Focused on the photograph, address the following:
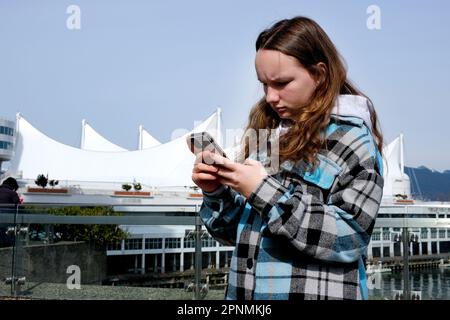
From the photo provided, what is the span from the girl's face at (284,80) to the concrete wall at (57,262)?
1.88 meters

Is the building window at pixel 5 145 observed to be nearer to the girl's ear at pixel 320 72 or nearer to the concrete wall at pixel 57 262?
the concrete wall at pixel 57 262

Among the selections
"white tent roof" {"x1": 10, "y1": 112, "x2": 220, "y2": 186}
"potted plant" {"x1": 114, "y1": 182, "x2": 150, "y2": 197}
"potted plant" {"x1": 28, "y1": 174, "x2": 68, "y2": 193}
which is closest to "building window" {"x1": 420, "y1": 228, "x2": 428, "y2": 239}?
"potted plant" {"x1": 114, "y1": 182, "x2": 150, "y2": 197}

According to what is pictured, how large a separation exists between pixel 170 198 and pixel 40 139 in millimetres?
8779

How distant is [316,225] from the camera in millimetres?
557

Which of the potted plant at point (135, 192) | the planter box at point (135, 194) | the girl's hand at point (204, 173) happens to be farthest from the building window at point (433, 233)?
the planter box at point (135, 194)

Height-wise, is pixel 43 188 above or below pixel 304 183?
below

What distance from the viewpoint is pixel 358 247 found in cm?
57

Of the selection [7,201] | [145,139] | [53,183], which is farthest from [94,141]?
[7,201]

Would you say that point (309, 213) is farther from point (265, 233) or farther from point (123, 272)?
point (123, 272)

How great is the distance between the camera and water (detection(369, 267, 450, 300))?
2172 millimetres

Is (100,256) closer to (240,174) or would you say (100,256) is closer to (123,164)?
(240,174)

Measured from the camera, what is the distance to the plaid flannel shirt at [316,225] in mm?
560

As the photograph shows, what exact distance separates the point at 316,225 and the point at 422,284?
186cm
